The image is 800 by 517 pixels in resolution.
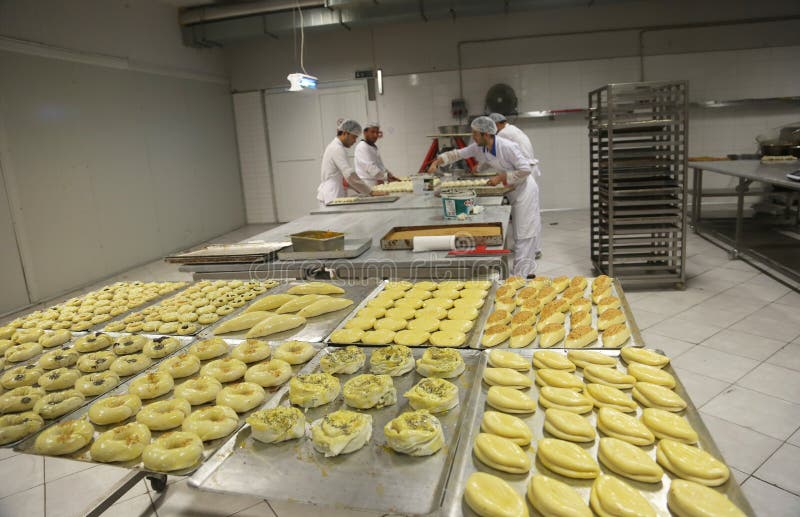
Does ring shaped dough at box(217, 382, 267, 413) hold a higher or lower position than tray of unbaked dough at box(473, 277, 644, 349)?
lower

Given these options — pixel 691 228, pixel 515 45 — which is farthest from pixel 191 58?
pixel 691 228

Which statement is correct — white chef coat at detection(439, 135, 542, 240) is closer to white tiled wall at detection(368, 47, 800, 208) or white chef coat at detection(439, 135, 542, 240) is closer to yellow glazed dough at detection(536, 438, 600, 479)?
white tiled wall at detection(368, 47, 800, 208)

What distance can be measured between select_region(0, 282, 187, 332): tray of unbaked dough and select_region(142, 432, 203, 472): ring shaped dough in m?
1.16

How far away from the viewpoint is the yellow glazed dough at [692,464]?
1.06m

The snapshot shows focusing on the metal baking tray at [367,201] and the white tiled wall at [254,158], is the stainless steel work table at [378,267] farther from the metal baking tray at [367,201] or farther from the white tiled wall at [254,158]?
the white tiled wall at [254,158]

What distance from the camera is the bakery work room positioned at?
1.26 metres

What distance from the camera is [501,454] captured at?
116 centimetres

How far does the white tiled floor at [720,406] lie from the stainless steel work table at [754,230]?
1.29 feet

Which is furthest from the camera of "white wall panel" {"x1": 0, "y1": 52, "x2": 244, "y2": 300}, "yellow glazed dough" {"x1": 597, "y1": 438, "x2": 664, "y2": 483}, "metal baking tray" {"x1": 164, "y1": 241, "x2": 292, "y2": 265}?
"white wall panel" {"x1": 0, "y1": 52, "x2": 244, "y2": 300}

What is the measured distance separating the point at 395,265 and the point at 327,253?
36 cm

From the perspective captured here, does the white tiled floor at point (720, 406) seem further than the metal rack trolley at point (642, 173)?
No

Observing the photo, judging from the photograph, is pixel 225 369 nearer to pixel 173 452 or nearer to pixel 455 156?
pixel 173 452

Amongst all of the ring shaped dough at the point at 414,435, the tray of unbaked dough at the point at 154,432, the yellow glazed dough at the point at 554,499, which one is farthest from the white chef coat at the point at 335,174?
the yellow glazed dough at the point at 554,499

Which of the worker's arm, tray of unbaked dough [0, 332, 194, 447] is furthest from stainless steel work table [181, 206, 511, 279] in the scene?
the worker's arm
